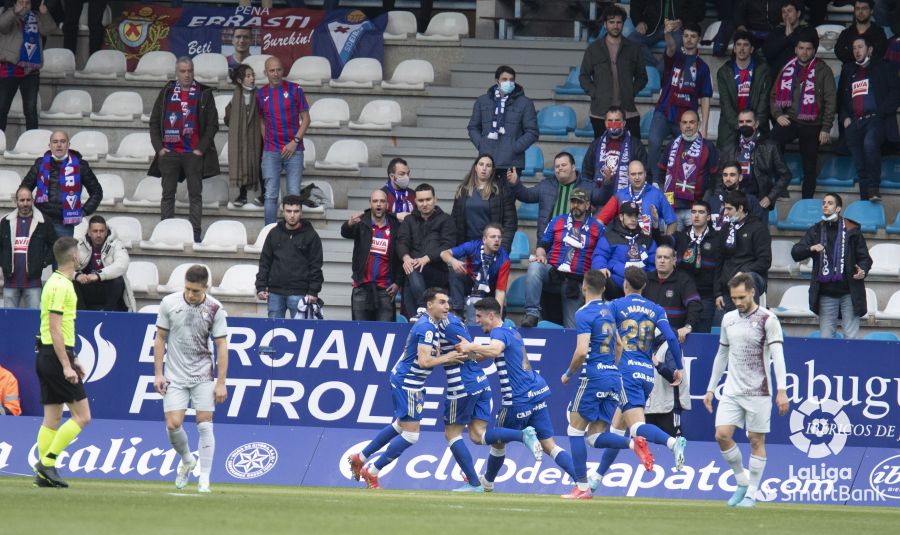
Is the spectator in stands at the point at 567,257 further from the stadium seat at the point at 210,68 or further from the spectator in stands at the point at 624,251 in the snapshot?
the stadium seat at the point at 210,68

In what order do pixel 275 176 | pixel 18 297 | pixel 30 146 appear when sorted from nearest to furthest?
1. pixel 18 297
2. pixel 275 176
3. pixel 30 146

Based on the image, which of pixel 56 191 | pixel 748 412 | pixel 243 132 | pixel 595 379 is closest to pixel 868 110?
pixel 748 412

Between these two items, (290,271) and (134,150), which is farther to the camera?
(134,150)

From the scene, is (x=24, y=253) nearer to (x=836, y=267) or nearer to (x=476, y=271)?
(x=476, y=271)

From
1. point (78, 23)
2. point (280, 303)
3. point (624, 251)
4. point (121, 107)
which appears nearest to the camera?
point (624, 251)

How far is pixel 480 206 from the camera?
1678 centimetres

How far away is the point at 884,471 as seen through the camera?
14750 millimetres

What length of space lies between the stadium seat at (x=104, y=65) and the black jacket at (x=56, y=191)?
160 inches

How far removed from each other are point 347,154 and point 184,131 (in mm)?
2317

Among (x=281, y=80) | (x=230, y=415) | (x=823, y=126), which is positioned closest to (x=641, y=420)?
(x=230, y=415)

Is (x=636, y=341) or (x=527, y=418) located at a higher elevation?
(x=636, y=341)

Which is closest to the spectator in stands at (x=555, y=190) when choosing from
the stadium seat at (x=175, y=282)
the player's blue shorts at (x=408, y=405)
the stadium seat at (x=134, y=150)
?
the player's blue shorts at (x=408, y=405)

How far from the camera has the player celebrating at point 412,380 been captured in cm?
1339

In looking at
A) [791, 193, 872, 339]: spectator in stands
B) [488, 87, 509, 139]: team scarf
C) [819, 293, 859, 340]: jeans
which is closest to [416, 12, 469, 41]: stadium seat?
[488, 87, 509, 139]: team scarf
